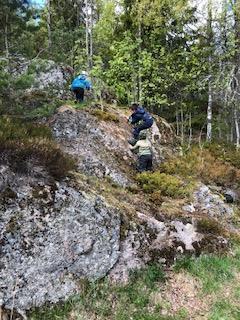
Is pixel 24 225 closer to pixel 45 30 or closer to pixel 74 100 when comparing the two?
pixel 74 100

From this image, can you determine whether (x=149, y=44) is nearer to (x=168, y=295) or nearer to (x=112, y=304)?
(x=168, y=295)

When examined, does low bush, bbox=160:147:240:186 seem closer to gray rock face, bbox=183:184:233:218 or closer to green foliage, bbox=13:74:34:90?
gray rock face, bbox=183:184:233:218

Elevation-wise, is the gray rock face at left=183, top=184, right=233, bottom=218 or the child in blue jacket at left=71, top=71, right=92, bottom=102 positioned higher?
the child in blue jacket at left=71, top=71, right=92, bottom=102

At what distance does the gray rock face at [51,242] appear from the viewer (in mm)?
6367

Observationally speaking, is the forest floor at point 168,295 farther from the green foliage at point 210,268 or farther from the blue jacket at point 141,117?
the blue jacket at point 141,117

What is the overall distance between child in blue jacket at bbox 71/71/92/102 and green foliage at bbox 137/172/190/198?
3760mm

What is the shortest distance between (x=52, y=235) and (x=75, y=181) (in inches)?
58.8

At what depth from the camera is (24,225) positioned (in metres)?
6.81

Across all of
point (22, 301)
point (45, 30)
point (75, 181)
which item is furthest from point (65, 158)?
point (45, 30)

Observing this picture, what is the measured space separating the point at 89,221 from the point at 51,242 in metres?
0.93

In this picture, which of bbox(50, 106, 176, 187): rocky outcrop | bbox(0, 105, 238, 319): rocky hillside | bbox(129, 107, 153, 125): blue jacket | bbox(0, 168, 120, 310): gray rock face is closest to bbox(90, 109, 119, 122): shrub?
bbox(50, 106, 176, 187): rocky outcrop

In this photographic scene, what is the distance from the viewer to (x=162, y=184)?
11.1 metres

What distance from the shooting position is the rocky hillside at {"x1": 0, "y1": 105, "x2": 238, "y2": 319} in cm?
656

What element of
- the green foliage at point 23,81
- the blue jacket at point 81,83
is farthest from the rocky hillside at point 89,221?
the green foliage at point 23,81
